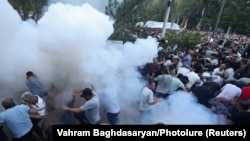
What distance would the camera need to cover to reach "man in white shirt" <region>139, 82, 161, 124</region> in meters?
6.76

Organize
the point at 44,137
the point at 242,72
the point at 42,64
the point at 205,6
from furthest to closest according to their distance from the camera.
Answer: the point at 205,6 → the point at 242,72 → the point at 42,64 → the point at 44,137

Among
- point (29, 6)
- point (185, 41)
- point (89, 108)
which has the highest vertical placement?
point (29, 6)

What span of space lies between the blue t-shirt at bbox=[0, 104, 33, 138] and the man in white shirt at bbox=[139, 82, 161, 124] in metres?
2.46

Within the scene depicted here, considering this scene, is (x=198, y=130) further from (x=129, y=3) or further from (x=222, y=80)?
(x=129, y=3)

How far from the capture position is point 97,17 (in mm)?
7457

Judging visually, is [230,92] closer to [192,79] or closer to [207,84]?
[207,84]

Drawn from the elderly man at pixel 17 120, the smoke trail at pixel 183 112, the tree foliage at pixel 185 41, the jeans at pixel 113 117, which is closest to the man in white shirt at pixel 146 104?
the smoke trail at pixel 183 112

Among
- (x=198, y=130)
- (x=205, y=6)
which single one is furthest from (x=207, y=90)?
(x=205, y=6)

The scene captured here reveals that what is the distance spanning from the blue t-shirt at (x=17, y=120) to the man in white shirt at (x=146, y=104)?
246cm

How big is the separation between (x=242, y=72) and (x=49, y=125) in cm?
674

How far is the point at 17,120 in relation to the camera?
17.1 feet

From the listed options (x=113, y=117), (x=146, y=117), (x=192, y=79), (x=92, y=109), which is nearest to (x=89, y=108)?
(x=92, y=109)

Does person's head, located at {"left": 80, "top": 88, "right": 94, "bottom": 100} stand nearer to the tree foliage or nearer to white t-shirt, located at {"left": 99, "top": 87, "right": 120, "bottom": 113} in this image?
white t-shirt, located at {"left": 99, "top": 87, "right": 120, "bottom": 113}

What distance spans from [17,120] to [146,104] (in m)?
2.74
